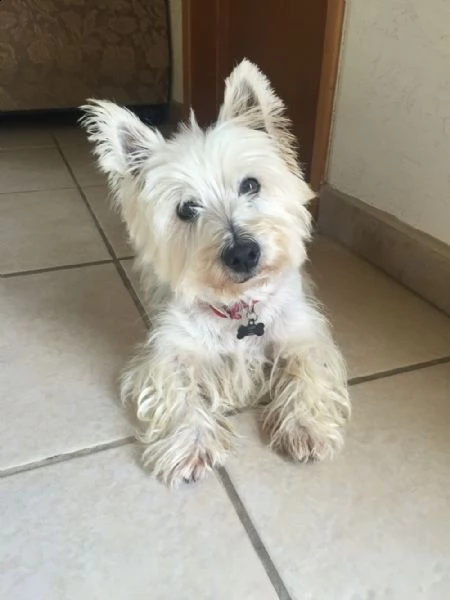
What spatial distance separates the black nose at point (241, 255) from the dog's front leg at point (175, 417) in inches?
11.0

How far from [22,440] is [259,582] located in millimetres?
540

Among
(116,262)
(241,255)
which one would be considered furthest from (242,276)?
(116,262)

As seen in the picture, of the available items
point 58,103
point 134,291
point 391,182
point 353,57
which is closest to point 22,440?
point 134,291

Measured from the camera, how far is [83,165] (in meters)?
2.78

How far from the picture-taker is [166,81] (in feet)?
10.4

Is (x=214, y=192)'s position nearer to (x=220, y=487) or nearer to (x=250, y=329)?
(x=250, y=329)

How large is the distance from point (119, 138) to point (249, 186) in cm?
28

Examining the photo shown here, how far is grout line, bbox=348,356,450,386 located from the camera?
4.54 feet

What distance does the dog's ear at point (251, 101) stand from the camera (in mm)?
1299

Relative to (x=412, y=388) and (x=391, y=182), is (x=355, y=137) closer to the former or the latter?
(x=391, y=182)

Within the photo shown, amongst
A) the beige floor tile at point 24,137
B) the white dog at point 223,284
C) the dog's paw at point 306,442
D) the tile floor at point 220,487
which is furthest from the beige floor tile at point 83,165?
the dog's paw at point 306,442

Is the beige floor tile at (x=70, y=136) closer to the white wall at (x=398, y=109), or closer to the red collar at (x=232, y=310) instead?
the white wall at (x=398, y=109)

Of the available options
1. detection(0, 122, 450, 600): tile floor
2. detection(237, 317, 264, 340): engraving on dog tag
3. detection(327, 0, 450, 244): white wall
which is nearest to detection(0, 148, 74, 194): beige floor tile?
detection(0, 122, 450, 600): tile floor

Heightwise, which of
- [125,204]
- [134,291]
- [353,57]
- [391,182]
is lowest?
[134,291]
